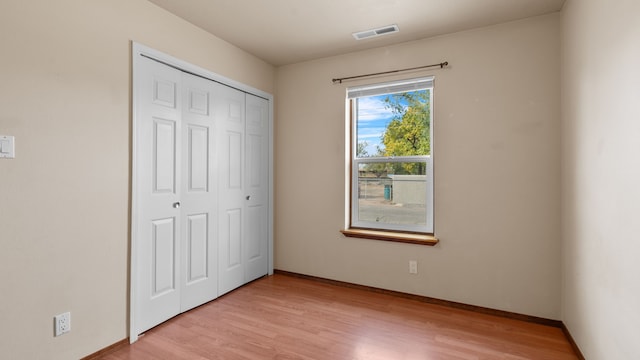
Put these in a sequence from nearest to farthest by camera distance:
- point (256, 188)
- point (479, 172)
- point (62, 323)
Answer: point (62, 323) → point (479, 172) → point (256, 188)

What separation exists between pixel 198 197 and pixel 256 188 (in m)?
0.83

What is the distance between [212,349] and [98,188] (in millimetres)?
1355

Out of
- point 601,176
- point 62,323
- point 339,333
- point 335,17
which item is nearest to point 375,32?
point 335,17

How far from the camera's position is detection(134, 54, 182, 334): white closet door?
2.42 metres

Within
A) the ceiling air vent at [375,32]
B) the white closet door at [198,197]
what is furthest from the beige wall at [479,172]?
the white closet door at [198,197]

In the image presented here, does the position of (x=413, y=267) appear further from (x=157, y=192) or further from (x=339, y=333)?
(x=157, y=192)

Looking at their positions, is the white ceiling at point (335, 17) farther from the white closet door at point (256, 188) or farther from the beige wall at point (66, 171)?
the white closet door at point (256, 188)

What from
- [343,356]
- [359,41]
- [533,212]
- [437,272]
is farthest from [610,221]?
[359,41]

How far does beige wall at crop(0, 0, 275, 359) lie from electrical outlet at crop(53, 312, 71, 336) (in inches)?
1.1

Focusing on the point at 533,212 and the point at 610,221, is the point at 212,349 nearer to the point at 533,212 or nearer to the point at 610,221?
the point at 610,221

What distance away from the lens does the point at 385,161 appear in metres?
3.40

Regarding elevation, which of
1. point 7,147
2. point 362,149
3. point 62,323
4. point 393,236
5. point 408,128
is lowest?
point 62,323

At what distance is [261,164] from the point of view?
376 cm

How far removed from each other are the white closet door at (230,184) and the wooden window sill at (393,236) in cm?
115
